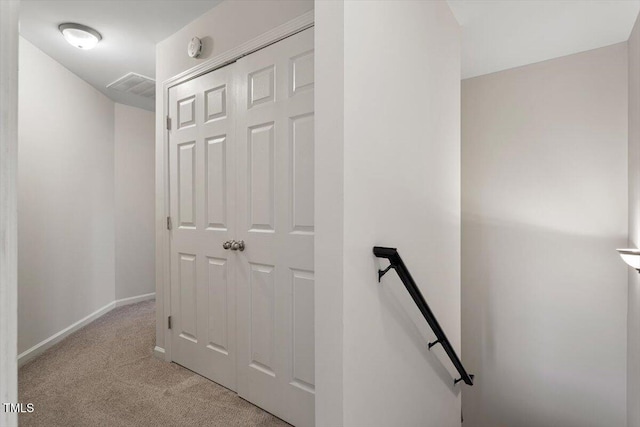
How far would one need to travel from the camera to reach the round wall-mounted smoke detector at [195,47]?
7.96ft

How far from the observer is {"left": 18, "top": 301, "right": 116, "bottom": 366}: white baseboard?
8.80ft

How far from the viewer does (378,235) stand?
1438mm

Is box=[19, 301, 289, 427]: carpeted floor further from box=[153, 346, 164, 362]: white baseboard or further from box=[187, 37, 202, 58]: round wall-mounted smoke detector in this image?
box=[187, 37, 202, 58]: round wall-mounted smoke detector

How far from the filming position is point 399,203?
1.60m

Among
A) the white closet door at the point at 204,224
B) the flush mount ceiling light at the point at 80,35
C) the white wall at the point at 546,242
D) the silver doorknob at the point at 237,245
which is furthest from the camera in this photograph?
the white wall at the point at 546,242

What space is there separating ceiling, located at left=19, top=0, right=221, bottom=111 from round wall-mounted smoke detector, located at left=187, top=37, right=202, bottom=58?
0.61ft

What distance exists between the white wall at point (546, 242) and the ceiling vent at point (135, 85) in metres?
3.16

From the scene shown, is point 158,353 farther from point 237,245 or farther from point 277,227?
point 277,227

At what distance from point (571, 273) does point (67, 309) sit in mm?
4451

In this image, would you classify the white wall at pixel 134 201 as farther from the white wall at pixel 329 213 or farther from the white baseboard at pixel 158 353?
the white wall at pixel 329 213

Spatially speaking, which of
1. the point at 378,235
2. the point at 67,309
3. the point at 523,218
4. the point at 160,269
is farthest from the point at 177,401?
the point at 523,218

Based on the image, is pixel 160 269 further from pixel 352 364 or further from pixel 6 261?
pixel 6 261

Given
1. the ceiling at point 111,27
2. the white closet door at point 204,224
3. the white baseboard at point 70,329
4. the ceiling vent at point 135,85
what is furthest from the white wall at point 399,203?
the ceiling vent at point 135,85

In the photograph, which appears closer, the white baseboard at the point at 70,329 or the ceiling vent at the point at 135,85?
the white baseboard at the point at 70,329
